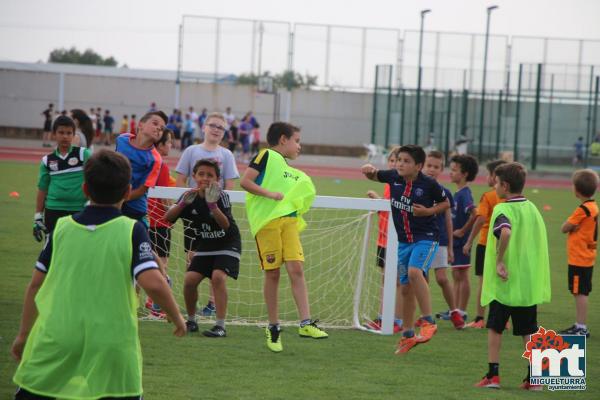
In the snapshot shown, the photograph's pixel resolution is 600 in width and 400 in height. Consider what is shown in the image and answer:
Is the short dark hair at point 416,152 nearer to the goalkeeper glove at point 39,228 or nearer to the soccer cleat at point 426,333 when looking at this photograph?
the soccer cleat at point 426,333

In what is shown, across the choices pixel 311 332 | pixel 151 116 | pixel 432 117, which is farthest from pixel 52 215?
pixel 432 117

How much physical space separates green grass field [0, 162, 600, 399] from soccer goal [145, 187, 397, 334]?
13.0 inches

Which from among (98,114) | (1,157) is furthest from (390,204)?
(98,114)

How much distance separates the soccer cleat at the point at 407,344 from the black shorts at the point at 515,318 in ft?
2.96

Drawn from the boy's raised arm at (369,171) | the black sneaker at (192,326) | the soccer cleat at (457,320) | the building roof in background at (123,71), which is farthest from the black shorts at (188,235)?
the building roof in background at (123,71)

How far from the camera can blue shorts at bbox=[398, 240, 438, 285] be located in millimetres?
7770

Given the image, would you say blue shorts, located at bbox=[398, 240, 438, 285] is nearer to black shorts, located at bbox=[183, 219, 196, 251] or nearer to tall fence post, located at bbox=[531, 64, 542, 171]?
black shorts, located at bbox=[183, 219, 196, 251]

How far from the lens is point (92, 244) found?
13.5 feet

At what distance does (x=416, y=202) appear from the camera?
7809 millimetres

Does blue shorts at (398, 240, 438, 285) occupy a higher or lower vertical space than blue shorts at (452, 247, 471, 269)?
higher

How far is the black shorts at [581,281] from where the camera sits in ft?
28.9

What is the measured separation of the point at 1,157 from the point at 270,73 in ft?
70.1

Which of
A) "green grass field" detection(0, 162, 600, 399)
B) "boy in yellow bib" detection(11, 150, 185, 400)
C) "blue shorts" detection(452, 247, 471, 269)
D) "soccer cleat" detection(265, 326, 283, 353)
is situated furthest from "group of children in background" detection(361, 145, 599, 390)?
"boy in yellow bib" detection(11, 150, 185, 400)

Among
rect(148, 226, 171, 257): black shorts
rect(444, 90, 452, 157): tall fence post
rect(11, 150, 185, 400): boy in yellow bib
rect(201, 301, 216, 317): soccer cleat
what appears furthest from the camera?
rect(444, 90, 452, 157): tall fence post
